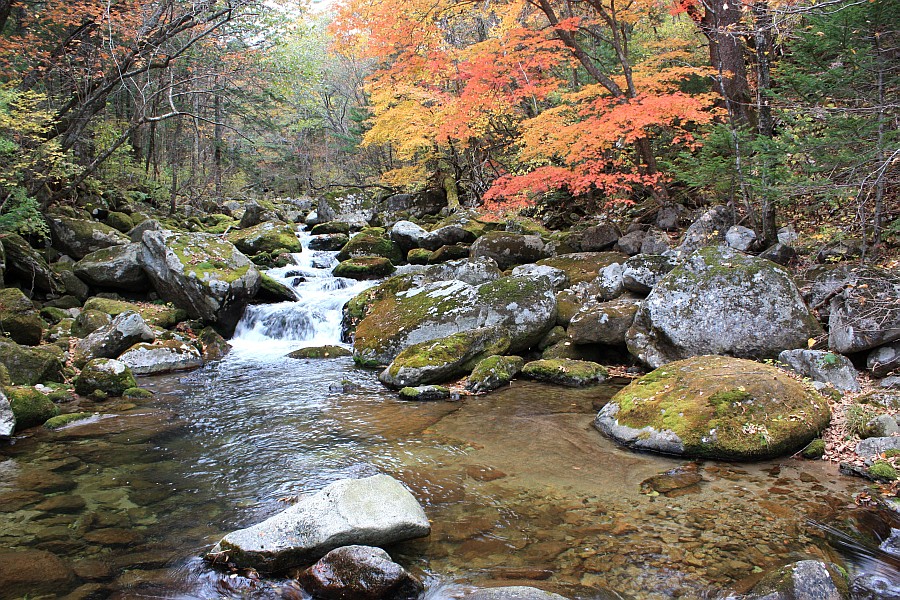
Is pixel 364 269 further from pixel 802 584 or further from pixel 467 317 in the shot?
pixel 802 584

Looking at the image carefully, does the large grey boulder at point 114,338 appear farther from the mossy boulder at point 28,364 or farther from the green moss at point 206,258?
the green moss at point 206,258

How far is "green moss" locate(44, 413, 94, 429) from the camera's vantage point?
6.32m

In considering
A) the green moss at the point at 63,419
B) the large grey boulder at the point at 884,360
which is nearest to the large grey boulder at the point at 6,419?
the green moss at the point at 63,419

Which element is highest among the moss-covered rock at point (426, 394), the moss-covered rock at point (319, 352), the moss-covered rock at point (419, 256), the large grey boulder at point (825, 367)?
the moss-covered rock at point (419, 256)

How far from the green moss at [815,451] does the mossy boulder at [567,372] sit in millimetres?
3281

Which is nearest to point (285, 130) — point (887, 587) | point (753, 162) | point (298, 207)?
point (298, 207)

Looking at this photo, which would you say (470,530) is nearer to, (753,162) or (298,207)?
(753,162)

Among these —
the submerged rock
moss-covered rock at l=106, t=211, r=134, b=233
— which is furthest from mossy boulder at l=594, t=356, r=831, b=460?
moss-covered rock at l=106, t=211, r=134, b=233

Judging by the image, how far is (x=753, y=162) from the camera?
29.0 ft

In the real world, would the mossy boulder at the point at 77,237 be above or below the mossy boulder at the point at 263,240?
above

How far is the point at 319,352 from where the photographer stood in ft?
34.9

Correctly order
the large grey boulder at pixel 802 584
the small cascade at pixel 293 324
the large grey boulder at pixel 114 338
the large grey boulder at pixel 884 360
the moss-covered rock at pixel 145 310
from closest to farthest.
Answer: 1. the large grey boulder at pixel 802 584
2. the large grey boulder at pixel 884 360
3. the large grey boulder at pixel 114 338
4. the moss-covered rock at pixel 145 310
5. the small cascade at pixel 293 324

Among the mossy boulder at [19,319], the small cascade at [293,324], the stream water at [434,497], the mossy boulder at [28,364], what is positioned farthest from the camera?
the small cascade at [293,324]

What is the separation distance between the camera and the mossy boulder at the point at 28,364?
24.3ft
